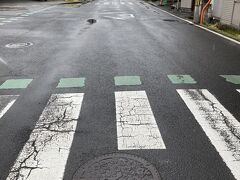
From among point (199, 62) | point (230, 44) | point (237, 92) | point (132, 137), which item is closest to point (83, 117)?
point (132, 137)

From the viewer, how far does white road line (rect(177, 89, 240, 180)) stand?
465 centimetres

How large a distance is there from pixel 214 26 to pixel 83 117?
14145 millimetres

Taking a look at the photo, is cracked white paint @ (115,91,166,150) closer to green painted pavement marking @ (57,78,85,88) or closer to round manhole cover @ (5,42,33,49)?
green painted pavement marking @ (57,78,85,88)

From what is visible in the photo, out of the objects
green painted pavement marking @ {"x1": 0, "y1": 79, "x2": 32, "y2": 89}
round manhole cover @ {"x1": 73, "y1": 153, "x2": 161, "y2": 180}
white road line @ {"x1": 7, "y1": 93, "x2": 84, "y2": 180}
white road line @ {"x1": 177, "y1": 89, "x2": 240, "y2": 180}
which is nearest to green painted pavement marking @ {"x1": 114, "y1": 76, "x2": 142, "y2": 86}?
white road line @ {"x1": 177, "y1": 89, "x2": 240, "y2": 180}

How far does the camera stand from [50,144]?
495 cm

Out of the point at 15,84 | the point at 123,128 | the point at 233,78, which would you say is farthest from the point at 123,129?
the point at 233,78

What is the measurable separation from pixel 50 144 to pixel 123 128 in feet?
3.95

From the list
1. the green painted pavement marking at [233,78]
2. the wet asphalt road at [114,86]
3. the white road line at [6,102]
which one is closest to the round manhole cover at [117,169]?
the wet asphalt road at [114,86]

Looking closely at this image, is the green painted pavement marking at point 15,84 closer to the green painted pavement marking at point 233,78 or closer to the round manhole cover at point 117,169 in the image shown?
the round manhole cover at point 117,169

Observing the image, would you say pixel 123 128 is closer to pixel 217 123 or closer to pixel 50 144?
pixel 50 144

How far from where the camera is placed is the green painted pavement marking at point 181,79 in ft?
26.1

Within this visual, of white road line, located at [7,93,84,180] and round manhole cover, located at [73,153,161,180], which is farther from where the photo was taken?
white road line, located at [7,93,84,180]

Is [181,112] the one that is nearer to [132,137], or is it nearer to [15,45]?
[132,137]

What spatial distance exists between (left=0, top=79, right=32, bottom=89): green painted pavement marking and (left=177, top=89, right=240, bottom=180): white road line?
349 cm
